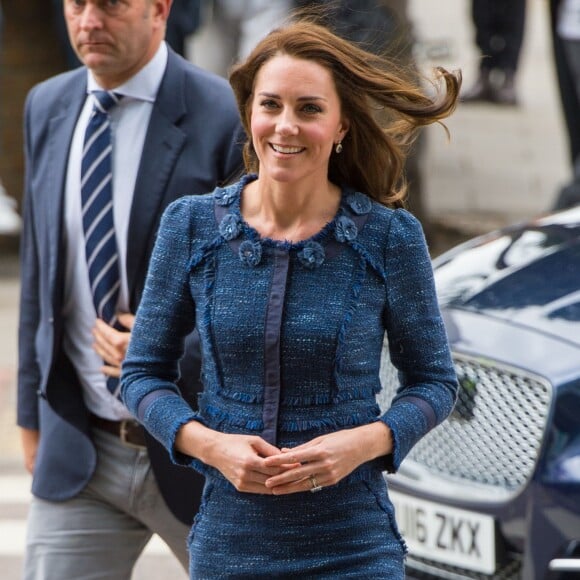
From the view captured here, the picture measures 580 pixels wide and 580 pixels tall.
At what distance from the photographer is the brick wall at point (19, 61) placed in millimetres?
8883

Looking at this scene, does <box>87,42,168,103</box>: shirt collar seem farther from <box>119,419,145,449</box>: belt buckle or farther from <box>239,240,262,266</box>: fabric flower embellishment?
<box>239,240,262,266</box>: fabric flower embellishment

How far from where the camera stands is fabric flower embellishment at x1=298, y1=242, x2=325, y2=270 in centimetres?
278

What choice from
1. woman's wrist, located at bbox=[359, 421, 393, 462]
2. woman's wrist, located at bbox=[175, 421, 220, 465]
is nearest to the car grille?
woman's wrist, located at bbox=[359, 421, 393, 462]

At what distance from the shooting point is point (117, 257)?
3477mm

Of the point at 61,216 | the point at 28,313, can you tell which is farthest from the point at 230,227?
the point at 28,313

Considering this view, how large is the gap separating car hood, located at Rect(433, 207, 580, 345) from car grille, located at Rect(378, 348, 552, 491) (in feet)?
0.54

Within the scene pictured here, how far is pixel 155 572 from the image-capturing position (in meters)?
5.41

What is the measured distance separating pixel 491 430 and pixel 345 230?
166cm

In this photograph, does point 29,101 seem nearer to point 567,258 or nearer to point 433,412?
point 433,412

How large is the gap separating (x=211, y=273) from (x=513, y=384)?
1.67 metres

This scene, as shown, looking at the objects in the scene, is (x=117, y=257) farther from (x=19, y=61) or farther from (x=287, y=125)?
(x=19, y=61)

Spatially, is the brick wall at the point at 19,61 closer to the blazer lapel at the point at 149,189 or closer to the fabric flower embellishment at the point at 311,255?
the blazer lapel at the point at 149,189

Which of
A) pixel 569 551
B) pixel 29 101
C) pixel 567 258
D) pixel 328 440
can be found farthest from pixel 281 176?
pixel 567 258

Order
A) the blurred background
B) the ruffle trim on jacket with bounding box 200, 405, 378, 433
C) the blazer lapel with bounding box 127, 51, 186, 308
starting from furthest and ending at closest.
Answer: the blurred background → the blazer lapel with bounding box 127, 51, 186, 308 → the ruffle trim on jacket with bounding box 200, 405, 378, 433
